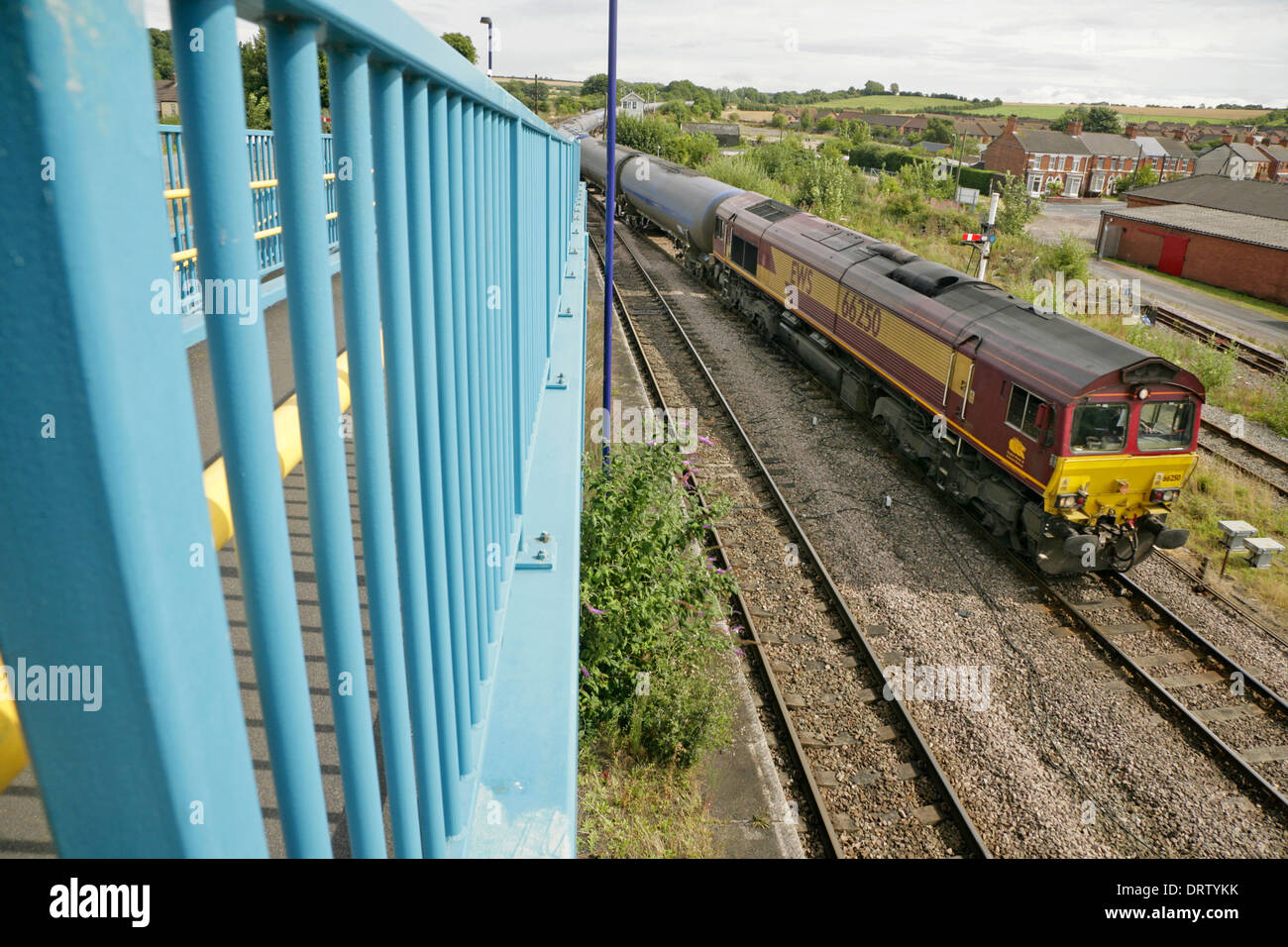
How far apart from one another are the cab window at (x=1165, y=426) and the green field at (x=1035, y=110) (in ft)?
457

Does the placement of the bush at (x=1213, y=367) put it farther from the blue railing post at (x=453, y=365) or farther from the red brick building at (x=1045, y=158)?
the red brick building at (x=1045, y=158)

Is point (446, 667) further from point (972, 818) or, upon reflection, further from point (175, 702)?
point (972, 818)

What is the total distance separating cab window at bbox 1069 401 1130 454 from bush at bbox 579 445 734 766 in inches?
182

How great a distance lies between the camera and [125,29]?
567mm

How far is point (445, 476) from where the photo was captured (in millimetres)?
1757

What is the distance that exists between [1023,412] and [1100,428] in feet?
2.91

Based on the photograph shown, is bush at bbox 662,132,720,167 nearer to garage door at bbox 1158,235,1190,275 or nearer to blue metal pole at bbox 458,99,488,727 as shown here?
garage door at bbox 1158,235,1190,275

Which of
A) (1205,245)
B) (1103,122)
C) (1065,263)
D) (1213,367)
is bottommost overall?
(1213,367)

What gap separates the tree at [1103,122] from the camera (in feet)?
334

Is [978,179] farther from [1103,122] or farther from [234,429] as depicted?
[234,429]

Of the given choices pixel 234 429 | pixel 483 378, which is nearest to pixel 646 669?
pixel 483 378

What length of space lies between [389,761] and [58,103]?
1184 millimetres

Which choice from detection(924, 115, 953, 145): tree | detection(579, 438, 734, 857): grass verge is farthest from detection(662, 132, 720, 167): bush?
detection(924, 115, 953, 145): tree
